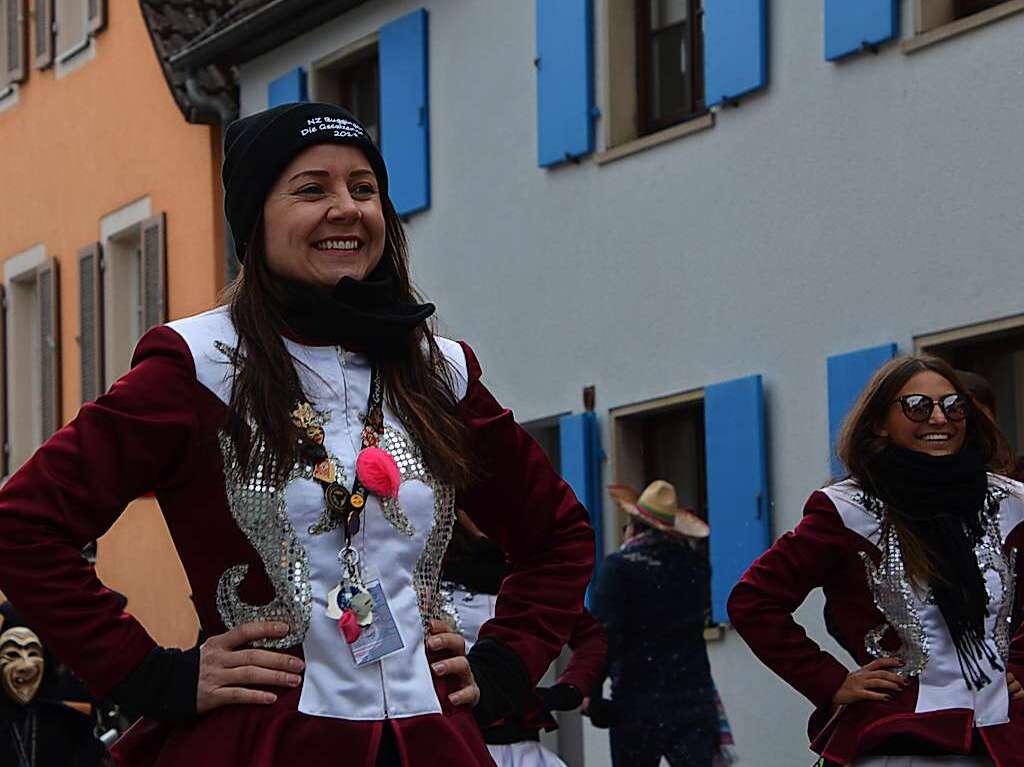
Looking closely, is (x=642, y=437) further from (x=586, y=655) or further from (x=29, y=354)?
(x=29, y=354)

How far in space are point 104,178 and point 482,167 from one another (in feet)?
26.3

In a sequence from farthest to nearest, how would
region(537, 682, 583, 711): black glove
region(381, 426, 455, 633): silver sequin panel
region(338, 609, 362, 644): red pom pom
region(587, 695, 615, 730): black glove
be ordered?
region(587, 695, 615, 730): black glove, region(537, 682, 583, 711): black glove, region(381, 426, 455, 633): silver sequin panel, region(338, 609, 362, 644): red pom pom

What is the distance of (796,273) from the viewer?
14.9 metres

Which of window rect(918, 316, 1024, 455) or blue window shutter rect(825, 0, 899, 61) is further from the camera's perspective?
blue window shutter rect(825, 0, 899, 61)

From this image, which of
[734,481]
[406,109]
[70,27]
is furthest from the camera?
[70,27]

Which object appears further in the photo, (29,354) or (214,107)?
(29,354)

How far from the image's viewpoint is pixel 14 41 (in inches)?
1122

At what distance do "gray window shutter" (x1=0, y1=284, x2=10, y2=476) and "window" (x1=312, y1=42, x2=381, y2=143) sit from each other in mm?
8593

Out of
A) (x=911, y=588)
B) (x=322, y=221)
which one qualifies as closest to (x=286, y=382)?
(x=322, y=221)

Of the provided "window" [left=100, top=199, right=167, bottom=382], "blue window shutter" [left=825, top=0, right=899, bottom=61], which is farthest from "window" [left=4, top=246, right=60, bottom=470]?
"blue window shutter" [left=825, top=0, right=899, bottom=61]

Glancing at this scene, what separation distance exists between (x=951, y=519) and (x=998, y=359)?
Result: 6427mm

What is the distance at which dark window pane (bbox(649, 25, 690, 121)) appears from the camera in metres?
16.6

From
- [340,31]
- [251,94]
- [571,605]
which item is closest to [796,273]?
[340,31]

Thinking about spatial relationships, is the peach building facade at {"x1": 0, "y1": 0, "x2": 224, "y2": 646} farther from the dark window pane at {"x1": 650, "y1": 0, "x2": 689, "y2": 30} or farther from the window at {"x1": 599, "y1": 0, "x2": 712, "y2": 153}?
the dark window pane at {"x1": 650, "y1": 0, "x2": 689, "y2": 30}
